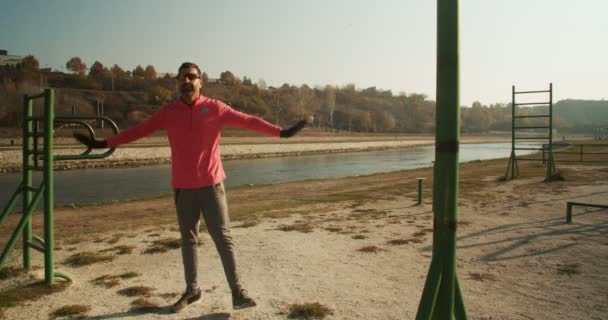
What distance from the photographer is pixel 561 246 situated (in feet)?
19.5

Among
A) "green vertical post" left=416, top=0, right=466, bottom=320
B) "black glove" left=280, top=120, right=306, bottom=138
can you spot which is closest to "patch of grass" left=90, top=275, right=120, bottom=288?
"black glove" left=280, top=120, right=306, bottom=138

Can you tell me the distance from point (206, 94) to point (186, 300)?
108m

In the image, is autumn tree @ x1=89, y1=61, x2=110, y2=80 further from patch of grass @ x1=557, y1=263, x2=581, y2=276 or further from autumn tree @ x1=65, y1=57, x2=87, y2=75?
patch of grass @ x1=557, y1=263, x2=581, y2=276

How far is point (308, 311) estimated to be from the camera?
368 centimetres

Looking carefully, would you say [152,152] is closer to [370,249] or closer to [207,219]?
[370,249]

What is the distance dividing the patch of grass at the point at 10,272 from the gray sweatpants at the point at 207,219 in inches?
90.0

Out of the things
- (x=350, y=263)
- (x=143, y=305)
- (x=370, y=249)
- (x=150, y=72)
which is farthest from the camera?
(x=150, y=72)

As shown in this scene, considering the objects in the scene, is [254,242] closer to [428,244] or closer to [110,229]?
[428,244]

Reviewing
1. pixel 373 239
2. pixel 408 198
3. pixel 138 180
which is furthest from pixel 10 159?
pixel 373 239

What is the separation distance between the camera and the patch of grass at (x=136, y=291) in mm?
4148

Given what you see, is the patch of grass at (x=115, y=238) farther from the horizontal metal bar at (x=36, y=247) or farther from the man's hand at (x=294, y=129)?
the man's hand at (x=294, y=129)

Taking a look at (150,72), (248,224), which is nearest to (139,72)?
(150,72)

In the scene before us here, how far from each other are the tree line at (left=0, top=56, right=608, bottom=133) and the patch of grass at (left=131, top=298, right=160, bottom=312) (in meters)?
47.5

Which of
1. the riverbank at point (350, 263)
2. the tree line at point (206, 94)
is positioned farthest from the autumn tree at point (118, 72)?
the riverbank at point (350, 263)
